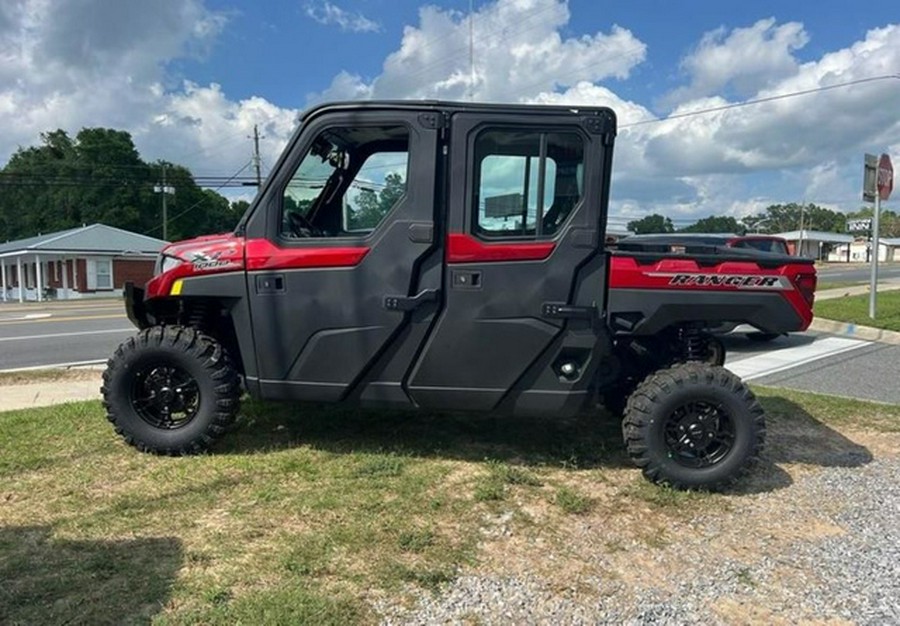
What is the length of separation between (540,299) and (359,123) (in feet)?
5.32

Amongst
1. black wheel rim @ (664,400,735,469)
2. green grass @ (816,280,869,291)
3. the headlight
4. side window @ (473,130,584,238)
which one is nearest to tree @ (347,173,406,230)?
side window @ (473,130,584,238)

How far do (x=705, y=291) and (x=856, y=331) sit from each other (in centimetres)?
1076

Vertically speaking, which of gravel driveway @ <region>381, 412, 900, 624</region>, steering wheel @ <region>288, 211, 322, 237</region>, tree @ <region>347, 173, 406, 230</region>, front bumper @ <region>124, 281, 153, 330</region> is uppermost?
tree @ <region>347, 173, 406, 230</region>

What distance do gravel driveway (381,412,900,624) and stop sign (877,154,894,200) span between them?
1187cm

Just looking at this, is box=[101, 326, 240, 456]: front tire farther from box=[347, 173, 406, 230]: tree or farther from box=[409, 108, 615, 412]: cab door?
box=[409, 108, 615, 412]: cab door

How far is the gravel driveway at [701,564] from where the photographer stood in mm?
2863

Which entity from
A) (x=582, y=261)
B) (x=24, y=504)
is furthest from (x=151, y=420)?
(x=582, y=261)

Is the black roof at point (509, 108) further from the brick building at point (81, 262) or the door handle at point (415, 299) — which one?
the brick building at point (81, 262)

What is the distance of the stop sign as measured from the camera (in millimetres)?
13969

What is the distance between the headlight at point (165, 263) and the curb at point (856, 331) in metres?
12.0

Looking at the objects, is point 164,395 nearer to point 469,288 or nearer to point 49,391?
point 469,288

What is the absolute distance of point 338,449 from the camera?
16.0 feet

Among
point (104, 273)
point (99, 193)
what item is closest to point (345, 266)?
point (104, 273)

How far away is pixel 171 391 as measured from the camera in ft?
15.3
